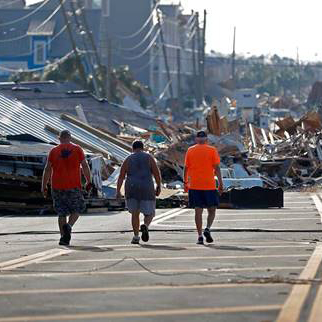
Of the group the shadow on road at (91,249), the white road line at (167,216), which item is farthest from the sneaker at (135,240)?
the white road line at (167,216)

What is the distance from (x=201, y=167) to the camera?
686 inches

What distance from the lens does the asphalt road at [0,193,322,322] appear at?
965cm

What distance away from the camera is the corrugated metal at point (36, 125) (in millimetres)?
34094

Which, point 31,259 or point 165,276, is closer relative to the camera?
point 165,276

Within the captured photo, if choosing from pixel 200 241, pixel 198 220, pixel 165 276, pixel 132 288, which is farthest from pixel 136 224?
pixel 132 288

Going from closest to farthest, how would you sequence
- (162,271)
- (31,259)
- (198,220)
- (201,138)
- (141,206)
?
(162,271) → (31,259) → (198,220) → (141,206) → (201,138)

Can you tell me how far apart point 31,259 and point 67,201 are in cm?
299

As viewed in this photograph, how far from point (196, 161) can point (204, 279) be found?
19.2ft

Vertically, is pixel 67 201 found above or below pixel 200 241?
above

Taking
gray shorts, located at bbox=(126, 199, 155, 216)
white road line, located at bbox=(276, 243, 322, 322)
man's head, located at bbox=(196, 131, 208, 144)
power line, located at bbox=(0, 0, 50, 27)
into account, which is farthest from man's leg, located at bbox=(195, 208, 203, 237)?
power line, located at bbox=(0, 0, 50, 27)

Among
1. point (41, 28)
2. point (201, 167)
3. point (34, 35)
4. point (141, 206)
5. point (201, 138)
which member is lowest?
point (141, 206)

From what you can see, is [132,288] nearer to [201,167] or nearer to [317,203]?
[201,167]

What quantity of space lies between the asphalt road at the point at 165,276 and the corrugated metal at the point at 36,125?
45.4 feet

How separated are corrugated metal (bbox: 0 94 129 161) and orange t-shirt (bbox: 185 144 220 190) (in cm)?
1507
